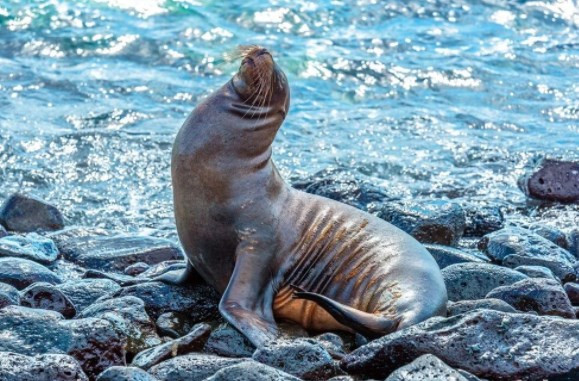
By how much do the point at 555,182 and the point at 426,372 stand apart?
26.9 feet

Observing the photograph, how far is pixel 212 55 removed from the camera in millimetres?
18094

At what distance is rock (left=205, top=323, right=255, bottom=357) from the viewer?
19.7ft

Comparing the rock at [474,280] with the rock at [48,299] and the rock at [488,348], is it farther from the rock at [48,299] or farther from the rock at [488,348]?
the rock at [48,299]

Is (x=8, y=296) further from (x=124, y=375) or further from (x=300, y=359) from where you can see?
(x=300, y=359)

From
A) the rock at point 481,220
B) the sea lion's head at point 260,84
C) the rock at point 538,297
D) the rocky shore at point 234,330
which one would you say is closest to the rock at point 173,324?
the rocky shore at point 234,330

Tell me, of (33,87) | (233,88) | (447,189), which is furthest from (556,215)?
(33,87)

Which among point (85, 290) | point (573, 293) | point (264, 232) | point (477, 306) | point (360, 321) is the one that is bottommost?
point (573, 293)

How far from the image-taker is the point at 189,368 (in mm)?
5172

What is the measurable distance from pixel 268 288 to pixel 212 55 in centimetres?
1170

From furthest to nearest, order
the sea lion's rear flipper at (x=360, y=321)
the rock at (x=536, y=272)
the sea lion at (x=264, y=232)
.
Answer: the rock at (x=536, y=272) < the sea lion at (x=264, y=232) < the sea lion's rear flipper at (x=360, y=321)

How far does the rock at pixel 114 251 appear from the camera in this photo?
8945 mm

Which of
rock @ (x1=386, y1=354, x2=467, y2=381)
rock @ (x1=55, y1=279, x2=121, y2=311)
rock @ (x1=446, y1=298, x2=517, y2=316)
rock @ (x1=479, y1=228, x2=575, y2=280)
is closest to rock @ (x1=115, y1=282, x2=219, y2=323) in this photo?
rock @ (x1=55, y1=279, x2=121, y2=311)

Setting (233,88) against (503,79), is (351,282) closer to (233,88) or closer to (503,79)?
(233,88)

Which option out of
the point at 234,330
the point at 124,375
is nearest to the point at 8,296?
the point at 234,330
